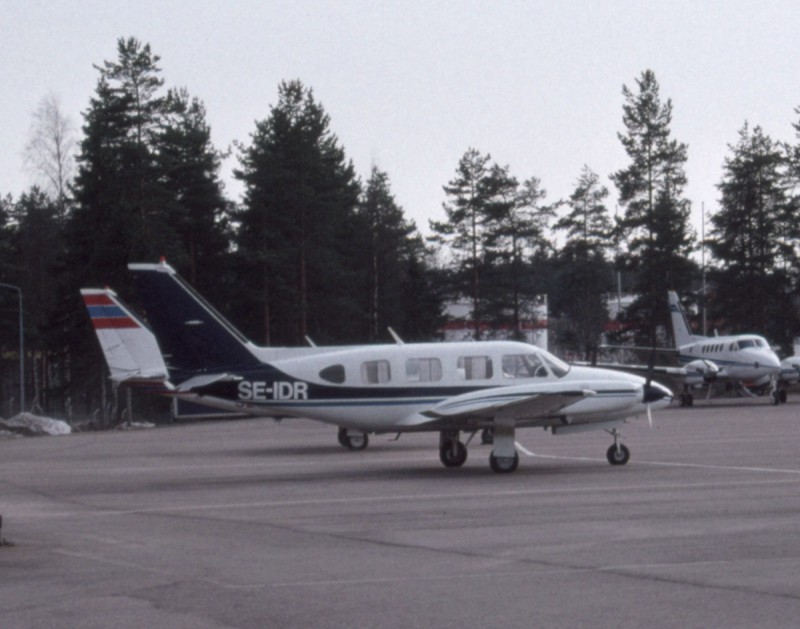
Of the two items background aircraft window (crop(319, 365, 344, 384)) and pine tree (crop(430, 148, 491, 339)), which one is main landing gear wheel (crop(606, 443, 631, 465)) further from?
pine tree (crop(430, 148, 491, 339))

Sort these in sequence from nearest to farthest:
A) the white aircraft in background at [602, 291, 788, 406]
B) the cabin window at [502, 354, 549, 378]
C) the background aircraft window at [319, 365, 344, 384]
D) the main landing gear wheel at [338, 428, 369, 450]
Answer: the cabin window at [502, 354, 549, 378], the background aircraft window at [319, 365, 344, 384], the main landing gear wheel at [338, 428, 369, 450], the white aircraft in background at [602, 291, 788, 406]

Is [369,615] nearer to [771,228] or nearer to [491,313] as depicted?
[491,313]

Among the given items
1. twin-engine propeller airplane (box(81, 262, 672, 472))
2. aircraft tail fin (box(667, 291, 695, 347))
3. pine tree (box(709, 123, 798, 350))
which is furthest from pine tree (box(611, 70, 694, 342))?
twin-engine propeller airplane (box(81, 262, 672, 472))

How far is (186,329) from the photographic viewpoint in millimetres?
23859

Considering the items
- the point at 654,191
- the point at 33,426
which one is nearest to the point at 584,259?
the point at 654,191

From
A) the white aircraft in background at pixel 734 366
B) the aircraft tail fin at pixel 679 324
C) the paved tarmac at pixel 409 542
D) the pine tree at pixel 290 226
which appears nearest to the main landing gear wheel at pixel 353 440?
the paved tarmac at pixel 409 542

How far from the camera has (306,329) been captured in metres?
65.8

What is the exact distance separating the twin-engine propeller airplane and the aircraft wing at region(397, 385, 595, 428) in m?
0.02

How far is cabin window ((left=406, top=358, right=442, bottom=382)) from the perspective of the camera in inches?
893

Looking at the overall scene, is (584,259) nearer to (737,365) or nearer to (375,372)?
(737,365)

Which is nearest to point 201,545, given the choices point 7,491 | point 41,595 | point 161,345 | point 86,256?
point 41,595

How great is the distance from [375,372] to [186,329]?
3.89m

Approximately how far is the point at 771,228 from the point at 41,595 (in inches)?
2753

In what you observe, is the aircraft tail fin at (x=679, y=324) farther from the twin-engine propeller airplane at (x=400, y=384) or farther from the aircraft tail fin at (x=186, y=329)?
the aircraft tail fin at (x=186, y=329)
